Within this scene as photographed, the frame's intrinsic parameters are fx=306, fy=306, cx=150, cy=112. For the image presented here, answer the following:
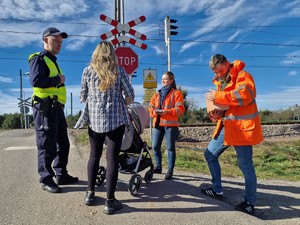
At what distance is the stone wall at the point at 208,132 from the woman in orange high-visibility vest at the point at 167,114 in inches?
491

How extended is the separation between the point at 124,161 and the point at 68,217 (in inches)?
58.4

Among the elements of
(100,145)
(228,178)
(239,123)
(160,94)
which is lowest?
(228,178)

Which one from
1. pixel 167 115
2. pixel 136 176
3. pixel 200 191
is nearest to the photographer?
pixel 136 176

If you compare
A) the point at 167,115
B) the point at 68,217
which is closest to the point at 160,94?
the point at 167,115

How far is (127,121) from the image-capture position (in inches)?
147

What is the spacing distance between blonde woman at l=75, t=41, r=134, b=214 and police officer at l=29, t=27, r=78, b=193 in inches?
24.9

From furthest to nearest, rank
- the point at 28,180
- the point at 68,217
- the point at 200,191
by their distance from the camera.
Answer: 1. the point at 28,180
2. the point at 200,191
3. the point at 68,217

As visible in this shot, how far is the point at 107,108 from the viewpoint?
3.62 metres

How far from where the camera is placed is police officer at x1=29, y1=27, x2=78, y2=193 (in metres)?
4.08

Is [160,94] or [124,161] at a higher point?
[160,94]

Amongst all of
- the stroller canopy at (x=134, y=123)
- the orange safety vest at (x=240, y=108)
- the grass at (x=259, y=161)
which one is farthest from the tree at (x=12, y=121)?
the orange safety vest at (x=240, y=108)

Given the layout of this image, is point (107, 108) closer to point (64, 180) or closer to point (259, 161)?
point (64, 180)

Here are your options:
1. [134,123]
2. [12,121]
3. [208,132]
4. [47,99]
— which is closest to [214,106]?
[134,123]

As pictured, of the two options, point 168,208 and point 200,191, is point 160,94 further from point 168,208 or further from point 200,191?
point 168,208
